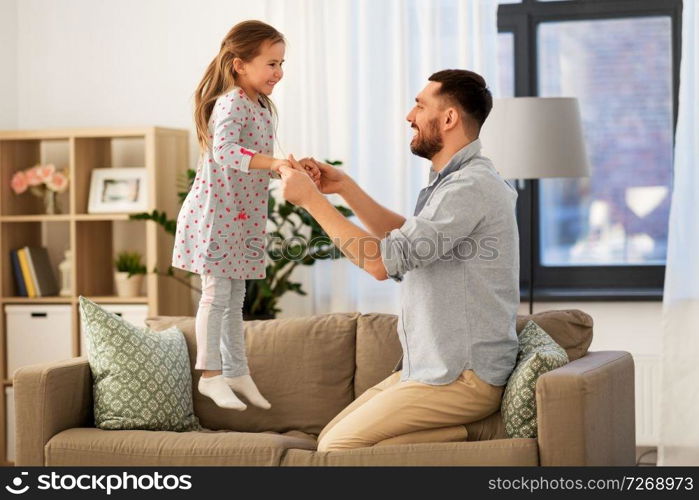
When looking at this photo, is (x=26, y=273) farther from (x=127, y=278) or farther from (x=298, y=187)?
(x=298, y=187)

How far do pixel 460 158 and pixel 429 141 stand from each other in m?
0.10

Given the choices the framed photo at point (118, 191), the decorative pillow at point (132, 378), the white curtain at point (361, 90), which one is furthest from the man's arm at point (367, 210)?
the framed photo at point (118, 191)

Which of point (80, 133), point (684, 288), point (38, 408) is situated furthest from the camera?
point (80, 133)

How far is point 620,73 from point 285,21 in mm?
1527

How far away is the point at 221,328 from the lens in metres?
3.11

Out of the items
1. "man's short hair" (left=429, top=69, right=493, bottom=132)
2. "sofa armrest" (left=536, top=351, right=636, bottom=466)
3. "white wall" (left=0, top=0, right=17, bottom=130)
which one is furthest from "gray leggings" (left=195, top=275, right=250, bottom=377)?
"white wall" (left=0, top=0, right=17, bottom=130)

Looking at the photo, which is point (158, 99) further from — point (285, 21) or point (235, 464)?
point (235, 464)

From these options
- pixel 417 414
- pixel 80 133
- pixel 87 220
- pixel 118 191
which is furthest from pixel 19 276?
pixel 417 414

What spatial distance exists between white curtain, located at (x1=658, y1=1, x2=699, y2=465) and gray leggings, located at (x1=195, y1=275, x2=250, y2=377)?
1954mm

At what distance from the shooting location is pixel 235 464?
2.77 m

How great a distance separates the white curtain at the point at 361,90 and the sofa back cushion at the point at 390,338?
1.21m

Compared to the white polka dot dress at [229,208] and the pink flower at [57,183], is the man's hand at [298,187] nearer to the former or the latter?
the white polka dot dress at [229,208]
